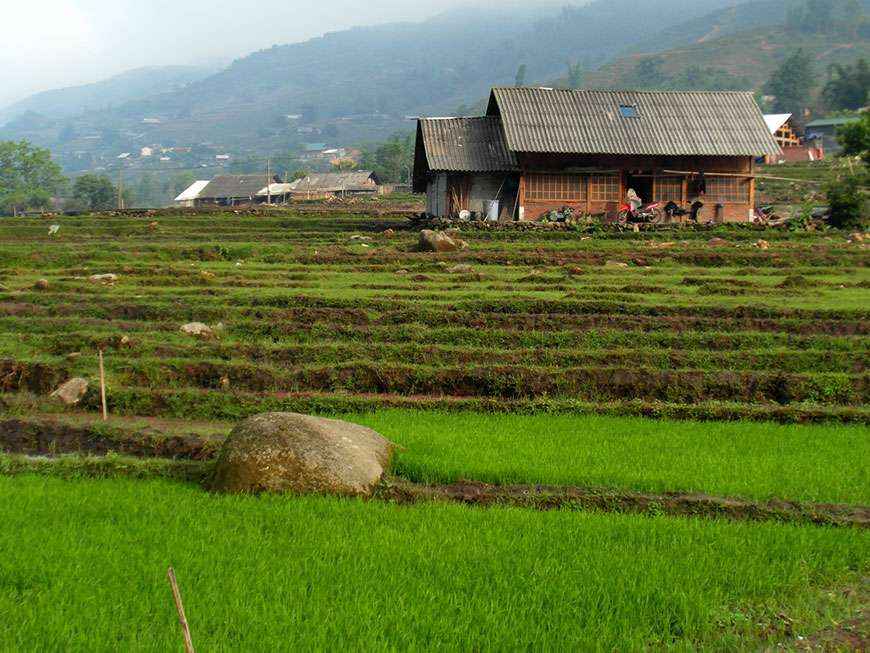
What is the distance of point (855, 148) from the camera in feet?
123

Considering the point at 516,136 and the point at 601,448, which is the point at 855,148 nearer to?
the point at 516,136

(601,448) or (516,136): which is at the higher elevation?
(516,136)

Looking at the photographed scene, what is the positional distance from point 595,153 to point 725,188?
5.42 m

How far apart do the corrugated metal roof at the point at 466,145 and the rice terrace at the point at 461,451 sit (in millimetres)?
8529

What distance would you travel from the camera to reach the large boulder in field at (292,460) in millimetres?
9070

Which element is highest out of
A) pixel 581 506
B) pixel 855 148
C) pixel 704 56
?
pixel 704 56

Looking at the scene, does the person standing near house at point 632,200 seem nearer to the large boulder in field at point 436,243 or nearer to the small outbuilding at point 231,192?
the large boulder in field at point 436,243

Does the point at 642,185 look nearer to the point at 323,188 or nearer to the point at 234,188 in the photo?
the point at 323,188

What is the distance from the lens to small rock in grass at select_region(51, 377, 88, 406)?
542 inches

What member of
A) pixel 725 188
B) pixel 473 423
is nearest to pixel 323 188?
pixel 725 188

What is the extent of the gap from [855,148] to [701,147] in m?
8.33

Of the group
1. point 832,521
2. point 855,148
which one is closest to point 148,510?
point 832,521

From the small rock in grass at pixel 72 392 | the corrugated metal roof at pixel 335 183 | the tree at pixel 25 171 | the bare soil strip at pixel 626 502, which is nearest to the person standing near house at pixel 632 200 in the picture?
the small rock in grass at pixel 72 392

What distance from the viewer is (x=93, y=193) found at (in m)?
84.2
